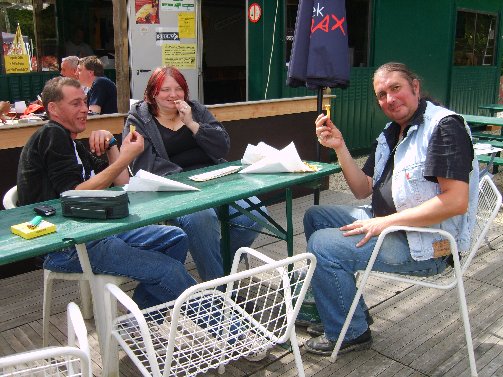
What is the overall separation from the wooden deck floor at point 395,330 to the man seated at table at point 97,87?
2.17 meters

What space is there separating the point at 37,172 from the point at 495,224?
382 centimetres

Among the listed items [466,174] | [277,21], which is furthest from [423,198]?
[277,21]

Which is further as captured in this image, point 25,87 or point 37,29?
point 37,29

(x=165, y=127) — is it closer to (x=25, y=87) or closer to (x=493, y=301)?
(x=493, y=301)

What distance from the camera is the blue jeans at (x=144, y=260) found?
2.27 metres

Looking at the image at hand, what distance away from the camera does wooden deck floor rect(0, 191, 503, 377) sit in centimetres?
255

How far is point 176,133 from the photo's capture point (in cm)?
320

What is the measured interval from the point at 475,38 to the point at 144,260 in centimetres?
941

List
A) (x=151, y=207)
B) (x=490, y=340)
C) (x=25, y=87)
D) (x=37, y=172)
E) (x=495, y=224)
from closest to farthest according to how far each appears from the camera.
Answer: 1. (x=151, y=207)
2. (x=37, y=172)
3. (x=490, y=340)
4. (x=495, y=224)
5. (x=25, y=87)

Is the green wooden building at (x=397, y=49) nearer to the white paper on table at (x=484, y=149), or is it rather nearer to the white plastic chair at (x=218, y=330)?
the white paper on table at (x=484, y=149)

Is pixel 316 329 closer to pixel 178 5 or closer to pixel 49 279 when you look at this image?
pixel 49 279

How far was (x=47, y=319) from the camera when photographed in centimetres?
255

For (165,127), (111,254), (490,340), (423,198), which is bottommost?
(490,340)

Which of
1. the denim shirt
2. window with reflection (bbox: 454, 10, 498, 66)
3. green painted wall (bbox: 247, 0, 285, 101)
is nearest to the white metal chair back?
the denim shirt
